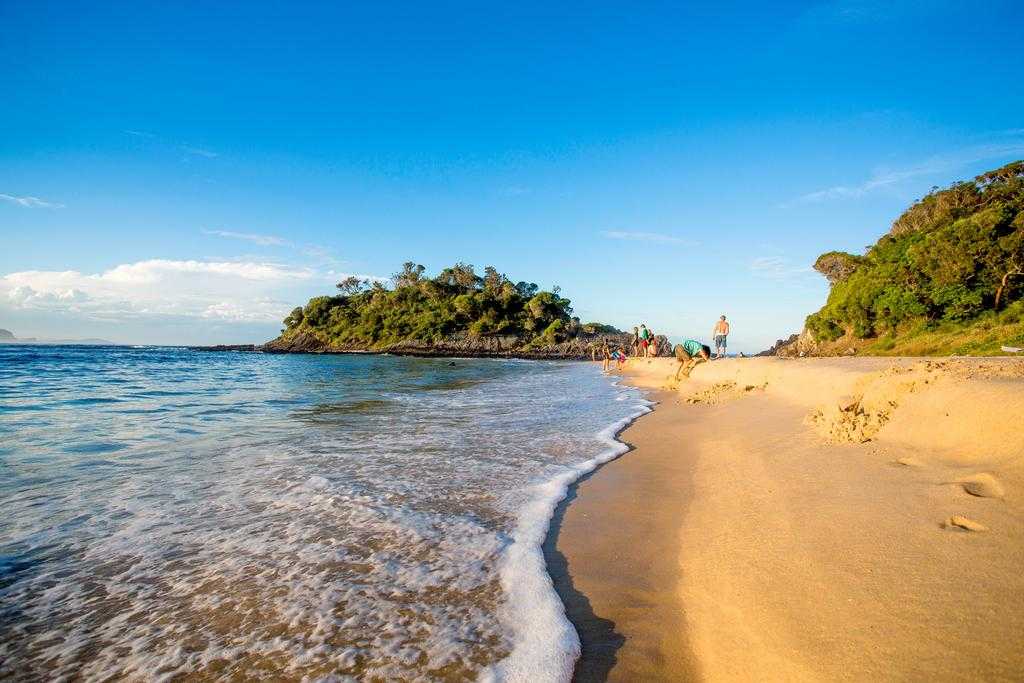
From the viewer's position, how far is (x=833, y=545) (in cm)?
315

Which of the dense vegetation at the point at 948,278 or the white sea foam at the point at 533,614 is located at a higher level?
the dense vegetation at the point at 948,278

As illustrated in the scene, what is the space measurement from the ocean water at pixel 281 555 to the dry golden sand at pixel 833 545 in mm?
627

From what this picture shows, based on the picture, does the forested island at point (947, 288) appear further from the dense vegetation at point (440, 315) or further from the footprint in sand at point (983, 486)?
the dense vegetation at point (440, 315)

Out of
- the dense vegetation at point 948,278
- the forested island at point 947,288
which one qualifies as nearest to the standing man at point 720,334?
the forested island at point 947,288

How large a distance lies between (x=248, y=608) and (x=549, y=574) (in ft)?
6.83

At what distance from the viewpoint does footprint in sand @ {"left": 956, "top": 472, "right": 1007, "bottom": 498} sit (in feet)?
11.0

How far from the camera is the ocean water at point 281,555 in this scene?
2.60 metres

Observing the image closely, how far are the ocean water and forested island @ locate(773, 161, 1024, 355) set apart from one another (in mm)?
23103

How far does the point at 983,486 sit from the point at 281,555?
5.53 metres

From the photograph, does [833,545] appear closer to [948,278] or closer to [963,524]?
[963,524]

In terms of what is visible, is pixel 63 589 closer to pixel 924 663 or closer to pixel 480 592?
pixel 480 592

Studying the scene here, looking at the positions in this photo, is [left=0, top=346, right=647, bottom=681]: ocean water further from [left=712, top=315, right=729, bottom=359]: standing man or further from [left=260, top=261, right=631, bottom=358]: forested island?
[left=260, top=261, right=631, bottom=358]: forested island

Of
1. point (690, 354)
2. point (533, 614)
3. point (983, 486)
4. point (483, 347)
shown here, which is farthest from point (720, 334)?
point (483, 347)

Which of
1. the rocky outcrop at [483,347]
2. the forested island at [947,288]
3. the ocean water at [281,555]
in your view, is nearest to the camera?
the ocean water at [281,555]
